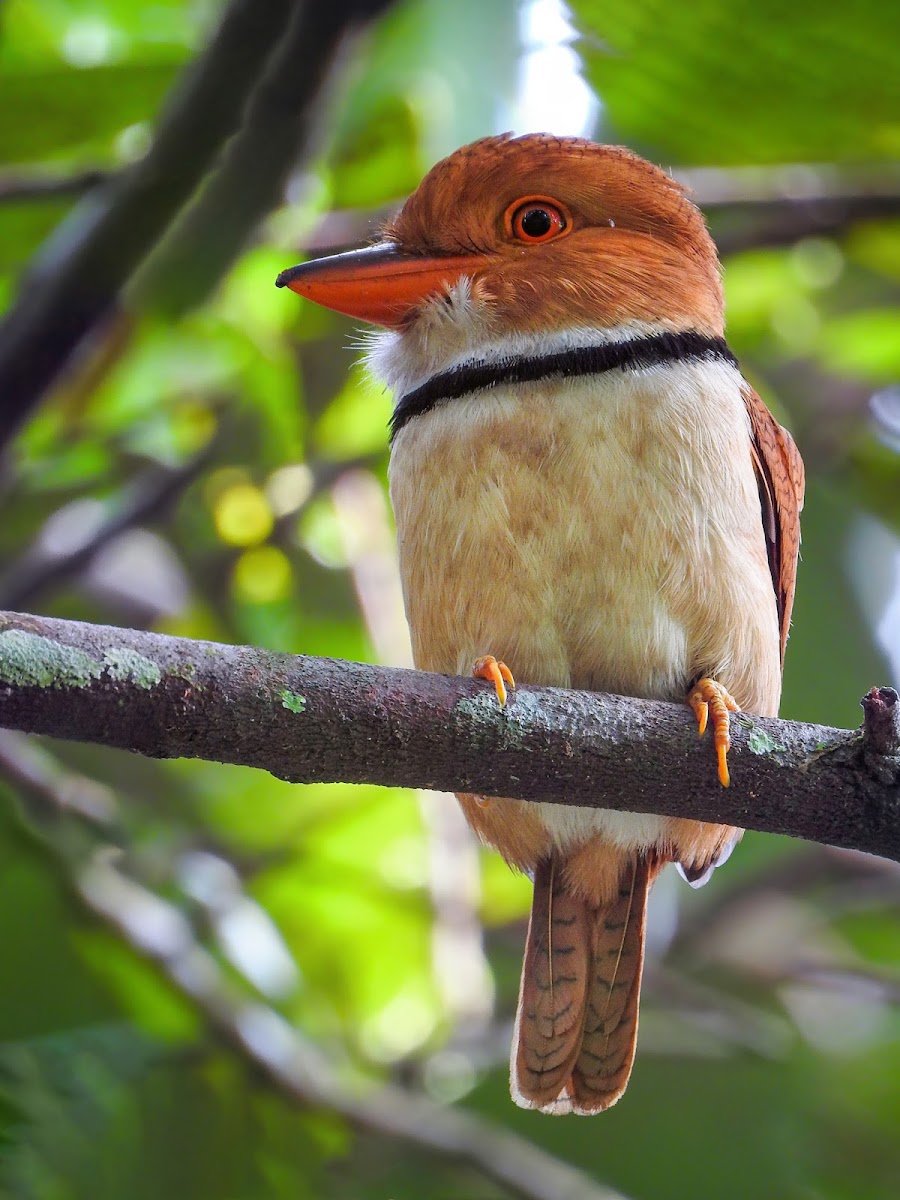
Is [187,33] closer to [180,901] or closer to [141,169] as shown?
[141,169]

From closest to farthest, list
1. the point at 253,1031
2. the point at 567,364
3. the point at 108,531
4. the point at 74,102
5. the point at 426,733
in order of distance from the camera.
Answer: the point at 426,733, the point at 567,364, the point at 74,102, the point at 253,1031, the point at 108,531

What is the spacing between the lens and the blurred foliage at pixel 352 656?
2.47 m

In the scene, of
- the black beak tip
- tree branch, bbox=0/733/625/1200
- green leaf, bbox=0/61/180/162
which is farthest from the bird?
green leaf, bbox=0/61/180/162

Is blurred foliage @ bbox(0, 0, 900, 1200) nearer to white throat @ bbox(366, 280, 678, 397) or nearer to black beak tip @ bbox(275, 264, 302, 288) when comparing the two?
black beak tip @ bbox(275, 264, 302, 288)

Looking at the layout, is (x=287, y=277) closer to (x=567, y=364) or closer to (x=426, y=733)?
(x=567, y=364)

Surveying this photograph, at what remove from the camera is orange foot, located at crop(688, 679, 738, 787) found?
64.9 inches

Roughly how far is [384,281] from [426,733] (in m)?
0.95

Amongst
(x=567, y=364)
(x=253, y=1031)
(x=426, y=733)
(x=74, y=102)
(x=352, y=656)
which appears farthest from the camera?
(x=352, y=656)

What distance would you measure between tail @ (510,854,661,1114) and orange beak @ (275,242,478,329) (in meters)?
0.93

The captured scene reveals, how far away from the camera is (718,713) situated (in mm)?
1703

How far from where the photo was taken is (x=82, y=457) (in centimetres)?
318

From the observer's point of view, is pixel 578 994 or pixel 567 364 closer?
pixel 567 364

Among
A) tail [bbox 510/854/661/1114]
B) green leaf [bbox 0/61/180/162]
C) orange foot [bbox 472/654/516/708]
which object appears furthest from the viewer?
tail [bbox 510/854/661/1114]

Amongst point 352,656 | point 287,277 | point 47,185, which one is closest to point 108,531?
point 352,656
